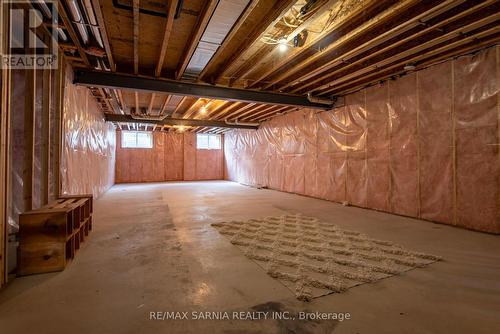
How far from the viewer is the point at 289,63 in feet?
13.0

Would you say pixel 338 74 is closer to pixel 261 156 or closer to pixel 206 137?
pixel 261 156

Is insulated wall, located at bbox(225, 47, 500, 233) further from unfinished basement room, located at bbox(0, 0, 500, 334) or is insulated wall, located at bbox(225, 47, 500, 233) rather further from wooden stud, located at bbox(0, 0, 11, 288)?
wooden stud, located at bbox(0, 0, 11, 288)

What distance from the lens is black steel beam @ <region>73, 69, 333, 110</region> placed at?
3957 mm

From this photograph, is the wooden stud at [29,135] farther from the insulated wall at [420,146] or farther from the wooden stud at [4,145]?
the insulated wall at [420,146]

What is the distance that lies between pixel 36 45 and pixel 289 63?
3316 millimetres

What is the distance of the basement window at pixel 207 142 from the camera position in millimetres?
12250

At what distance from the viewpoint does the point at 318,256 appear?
240 cm

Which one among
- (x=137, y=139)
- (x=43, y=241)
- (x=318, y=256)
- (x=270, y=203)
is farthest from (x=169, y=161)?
(x=318, y=256)

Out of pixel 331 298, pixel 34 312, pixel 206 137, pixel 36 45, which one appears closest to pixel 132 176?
pixel 206 137

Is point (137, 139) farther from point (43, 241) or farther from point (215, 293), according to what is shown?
point (215, 293)

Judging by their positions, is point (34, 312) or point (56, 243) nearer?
point (34, 312)

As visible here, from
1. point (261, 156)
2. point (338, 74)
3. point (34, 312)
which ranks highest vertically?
point (338, 74)

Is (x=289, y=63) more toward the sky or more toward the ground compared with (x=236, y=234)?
more toward the sky

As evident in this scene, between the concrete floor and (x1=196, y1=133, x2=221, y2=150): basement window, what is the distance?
9417 millimetres
